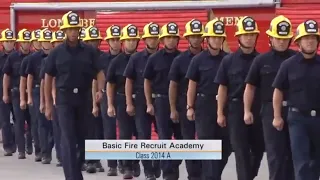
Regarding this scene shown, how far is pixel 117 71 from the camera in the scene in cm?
1414

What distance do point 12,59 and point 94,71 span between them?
461 cm

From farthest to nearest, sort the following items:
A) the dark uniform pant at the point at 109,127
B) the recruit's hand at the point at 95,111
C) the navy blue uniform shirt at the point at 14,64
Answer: the navy blue uniform shirt at the point at 14,64
the dark uniform pant at the point at 109,127
the recruit's hand at the point at 95,111

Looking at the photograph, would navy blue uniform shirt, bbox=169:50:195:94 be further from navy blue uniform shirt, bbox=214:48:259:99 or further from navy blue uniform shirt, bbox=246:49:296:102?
navy blue uniform shirt, bbox=246:49:296:102

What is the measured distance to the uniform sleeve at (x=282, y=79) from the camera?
34.3 feet

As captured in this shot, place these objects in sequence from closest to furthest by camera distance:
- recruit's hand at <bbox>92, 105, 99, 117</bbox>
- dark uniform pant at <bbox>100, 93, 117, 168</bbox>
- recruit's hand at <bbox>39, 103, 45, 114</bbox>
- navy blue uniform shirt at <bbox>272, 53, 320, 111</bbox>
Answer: navy blue uniform shirt at <bbox>272, 53, 320, 111</bbox>, recruit's hand at <bbox>92, 105, 99, 117</bbox>, dark uniform pant at <bbox>100, 93, 117, 168</bbox>, recruit's hand at <bbox>39, 103, 45, 114</bbox>

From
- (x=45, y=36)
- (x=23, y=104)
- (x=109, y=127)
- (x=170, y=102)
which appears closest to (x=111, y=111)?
(x=109, y=127)

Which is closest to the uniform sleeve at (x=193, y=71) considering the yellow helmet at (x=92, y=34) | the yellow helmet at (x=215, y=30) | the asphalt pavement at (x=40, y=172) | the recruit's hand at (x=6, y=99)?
the yellow helmet at (x=215, y=30)

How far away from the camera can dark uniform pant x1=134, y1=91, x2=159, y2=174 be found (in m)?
13.5

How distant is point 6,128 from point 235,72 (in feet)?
21.6

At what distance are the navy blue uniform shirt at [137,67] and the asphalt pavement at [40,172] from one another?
1.45 m

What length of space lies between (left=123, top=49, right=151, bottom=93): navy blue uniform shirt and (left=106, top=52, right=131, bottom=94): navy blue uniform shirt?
0.38m

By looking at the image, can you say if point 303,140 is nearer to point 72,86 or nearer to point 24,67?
point 72,86

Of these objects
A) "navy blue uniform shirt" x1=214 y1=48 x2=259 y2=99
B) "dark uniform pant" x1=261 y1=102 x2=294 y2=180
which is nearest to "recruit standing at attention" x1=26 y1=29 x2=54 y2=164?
"navy blue uniform shirt" x1=214 y1=48 x2=259 y2=99

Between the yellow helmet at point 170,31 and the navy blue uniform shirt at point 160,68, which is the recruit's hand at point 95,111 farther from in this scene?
the yellow helmet at point 170,31
